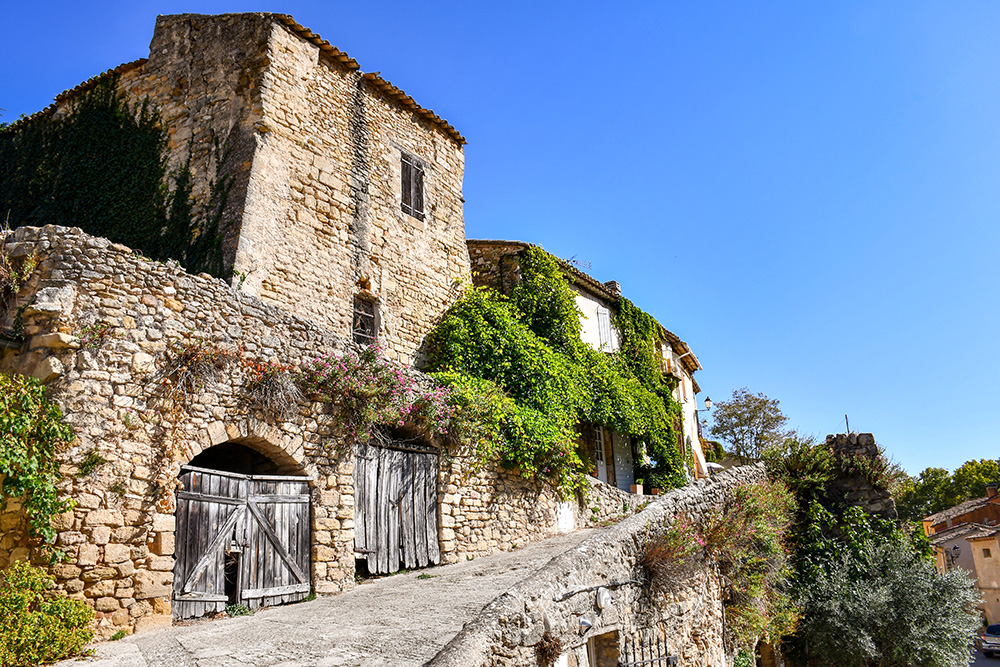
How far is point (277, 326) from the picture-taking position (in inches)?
341

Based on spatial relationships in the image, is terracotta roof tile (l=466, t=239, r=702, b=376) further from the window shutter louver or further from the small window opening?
the small window opening

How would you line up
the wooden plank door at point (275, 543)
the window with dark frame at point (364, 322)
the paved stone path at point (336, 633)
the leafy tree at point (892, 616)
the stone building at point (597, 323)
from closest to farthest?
the paved stone path at point (336, 633) → the wooden plank door at point (275, 543) → the leafy tree at point (892, 616) → the window with dark frame at point (364, 322) → the stone building at point (597, 323)

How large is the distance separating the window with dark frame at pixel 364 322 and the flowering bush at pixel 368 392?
289cm

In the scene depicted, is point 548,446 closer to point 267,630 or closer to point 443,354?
point 443,354

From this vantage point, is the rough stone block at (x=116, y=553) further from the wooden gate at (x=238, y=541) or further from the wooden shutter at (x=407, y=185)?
the wooden shutter at (x=407, y=185)

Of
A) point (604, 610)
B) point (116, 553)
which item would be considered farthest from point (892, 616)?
point (116, 553)

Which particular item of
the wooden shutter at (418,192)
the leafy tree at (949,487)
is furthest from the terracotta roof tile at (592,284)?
the leafy tree at (949,487)

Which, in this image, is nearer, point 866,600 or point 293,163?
point 866,600

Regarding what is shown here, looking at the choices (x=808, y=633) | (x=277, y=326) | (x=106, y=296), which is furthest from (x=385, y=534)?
(x=808, y=633)

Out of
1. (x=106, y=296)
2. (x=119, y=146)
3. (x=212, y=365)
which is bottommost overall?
(x=212, y=365)

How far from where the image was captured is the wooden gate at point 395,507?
9312 mm

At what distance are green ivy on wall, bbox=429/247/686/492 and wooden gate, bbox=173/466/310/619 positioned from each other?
12.2ft

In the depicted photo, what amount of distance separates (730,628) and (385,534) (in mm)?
5051

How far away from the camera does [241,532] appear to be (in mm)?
7852
